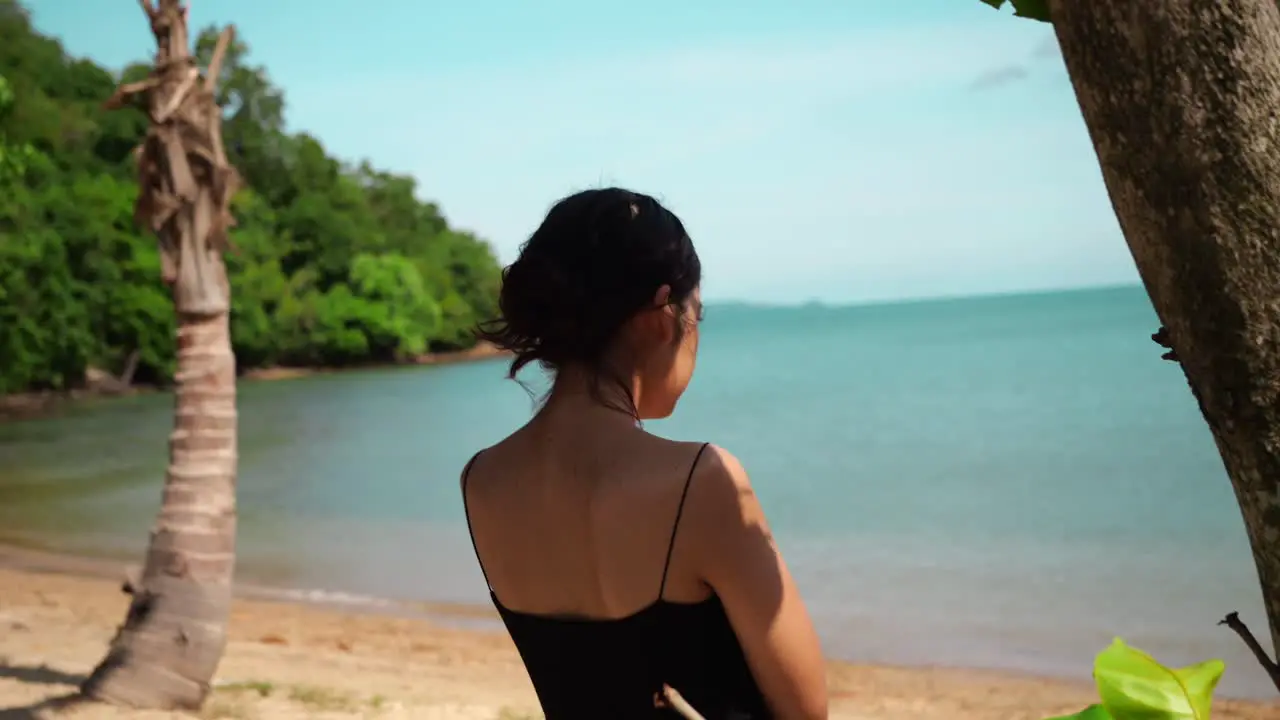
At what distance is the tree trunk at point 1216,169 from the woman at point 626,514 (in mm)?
662

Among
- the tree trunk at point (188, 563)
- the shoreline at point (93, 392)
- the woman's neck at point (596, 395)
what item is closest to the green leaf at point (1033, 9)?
the woman's neck at point (596, 395)

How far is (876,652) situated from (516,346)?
9.15m

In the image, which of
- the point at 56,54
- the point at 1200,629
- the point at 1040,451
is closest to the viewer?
the point at 1200,629

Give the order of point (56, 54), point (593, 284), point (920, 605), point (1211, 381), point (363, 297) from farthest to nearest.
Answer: point (363, 297) < point (56, 54) < point (920, 605) < point (593, 284) < point (1211, 381)

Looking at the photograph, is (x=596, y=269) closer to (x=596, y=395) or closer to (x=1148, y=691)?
(x=596, y=395)

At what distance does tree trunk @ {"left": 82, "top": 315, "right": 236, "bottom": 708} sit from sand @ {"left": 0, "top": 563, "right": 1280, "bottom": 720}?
0.47ft

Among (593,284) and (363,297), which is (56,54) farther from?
(593,284)

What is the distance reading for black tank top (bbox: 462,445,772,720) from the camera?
5.16ft

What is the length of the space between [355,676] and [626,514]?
6.81m

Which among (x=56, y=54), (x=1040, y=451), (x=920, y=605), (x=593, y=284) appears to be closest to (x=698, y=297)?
(x=593, y=284)

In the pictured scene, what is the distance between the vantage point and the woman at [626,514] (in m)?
1.52

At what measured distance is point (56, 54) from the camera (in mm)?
48969

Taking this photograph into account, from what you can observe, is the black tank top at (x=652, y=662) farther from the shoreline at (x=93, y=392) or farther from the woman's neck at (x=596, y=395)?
the shoreline at (x=93, y=392)

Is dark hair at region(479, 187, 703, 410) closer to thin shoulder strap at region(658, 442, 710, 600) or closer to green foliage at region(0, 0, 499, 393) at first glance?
thin shoulder strap at region(658, 442, 710, 600)
